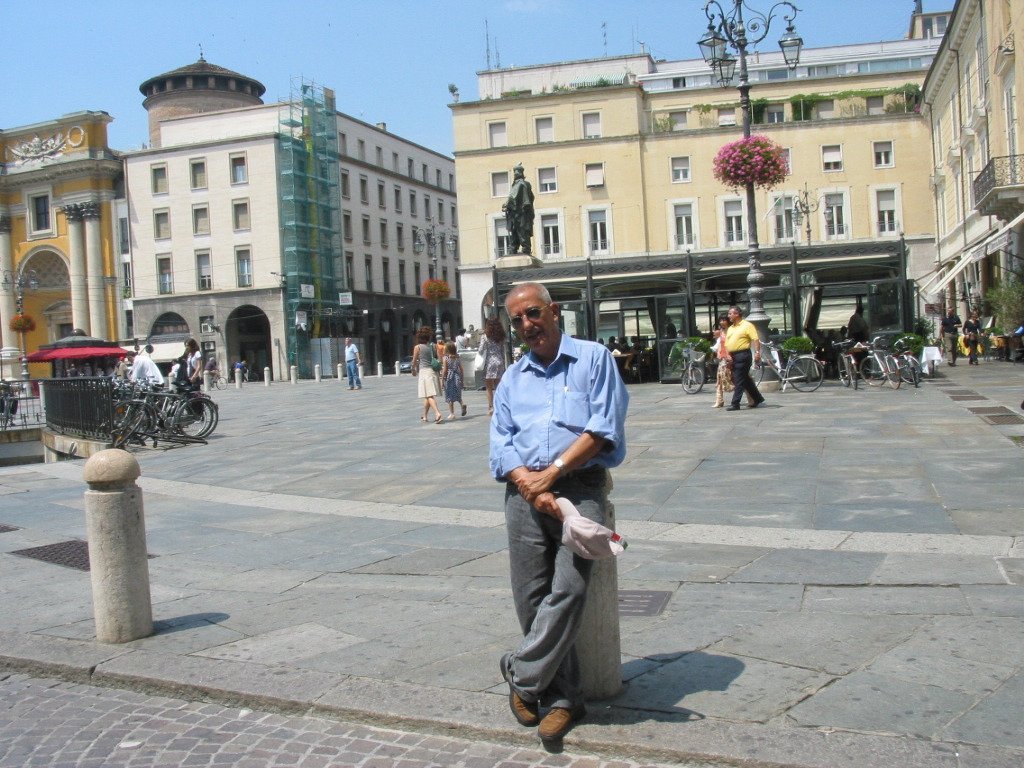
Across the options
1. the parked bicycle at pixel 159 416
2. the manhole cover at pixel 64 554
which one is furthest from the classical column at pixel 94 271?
the manhole cover at pixel 64 554

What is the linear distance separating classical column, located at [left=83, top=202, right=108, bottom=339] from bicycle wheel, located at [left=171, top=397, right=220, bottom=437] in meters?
51.1

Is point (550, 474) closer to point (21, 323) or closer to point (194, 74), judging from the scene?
point (21, 323)

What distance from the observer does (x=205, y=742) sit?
13.0 feet

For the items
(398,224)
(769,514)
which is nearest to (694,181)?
(398,224)

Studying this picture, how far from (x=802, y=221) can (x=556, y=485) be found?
51.2 meters

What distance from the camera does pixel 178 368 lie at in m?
19.4

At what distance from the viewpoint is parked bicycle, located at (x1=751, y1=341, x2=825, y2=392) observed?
60.7ft

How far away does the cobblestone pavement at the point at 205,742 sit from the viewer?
3.68 m

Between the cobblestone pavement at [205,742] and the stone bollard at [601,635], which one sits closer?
the cobblestone pavement at [205,742]

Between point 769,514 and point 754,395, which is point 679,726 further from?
point 754,395

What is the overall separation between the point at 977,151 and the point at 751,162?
20248 mm

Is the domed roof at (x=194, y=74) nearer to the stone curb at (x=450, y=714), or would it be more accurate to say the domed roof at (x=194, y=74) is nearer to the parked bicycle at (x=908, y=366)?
the parked bicycle at (x=908, y=366)

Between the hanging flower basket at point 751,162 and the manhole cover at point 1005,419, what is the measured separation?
27.4ft

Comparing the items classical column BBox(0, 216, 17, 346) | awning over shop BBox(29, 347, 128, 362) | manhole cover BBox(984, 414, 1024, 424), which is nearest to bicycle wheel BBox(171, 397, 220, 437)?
manhole cover BBox(984, 414, 1024, 424)
